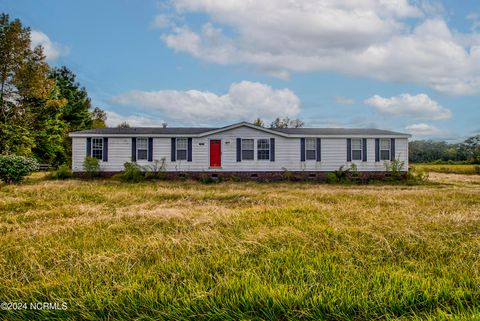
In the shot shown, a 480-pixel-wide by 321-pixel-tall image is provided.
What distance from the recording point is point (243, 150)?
15.5 meters

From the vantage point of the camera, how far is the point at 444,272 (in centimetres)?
236

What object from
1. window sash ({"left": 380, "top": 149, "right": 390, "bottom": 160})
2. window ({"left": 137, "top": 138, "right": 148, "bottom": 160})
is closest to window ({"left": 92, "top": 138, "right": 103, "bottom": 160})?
window ({"left": 137, "top": 138, "right": 148, "bottom": 160})

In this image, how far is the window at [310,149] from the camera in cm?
1568

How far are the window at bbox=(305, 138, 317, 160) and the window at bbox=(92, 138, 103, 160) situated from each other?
13214mm

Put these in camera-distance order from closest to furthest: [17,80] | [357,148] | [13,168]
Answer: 1. [13,168]
2. [357,148]
3. [17,80]

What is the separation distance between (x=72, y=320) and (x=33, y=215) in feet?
15.2

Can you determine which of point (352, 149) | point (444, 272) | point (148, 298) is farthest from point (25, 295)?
point (352, 149)

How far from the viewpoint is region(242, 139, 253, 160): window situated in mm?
15461

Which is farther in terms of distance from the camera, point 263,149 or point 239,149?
point 263,149

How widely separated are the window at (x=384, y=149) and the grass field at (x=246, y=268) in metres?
12.1

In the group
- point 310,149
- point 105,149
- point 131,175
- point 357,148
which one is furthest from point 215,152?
point 357,148

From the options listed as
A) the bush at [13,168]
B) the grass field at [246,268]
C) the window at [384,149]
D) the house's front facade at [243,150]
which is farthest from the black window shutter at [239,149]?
the bush at [13,168]

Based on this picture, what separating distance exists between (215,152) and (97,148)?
24.8 ft

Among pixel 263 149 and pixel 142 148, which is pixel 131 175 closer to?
pixel 142 148
